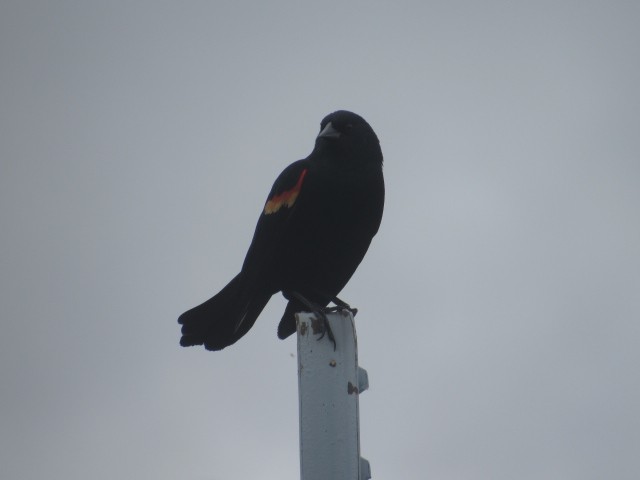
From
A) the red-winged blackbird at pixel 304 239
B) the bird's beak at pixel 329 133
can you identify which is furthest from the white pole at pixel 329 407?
the bird's beak at pixel 329 133

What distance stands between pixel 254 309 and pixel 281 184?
2.56ft

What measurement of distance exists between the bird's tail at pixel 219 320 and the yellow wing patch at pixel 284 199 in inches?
20.0

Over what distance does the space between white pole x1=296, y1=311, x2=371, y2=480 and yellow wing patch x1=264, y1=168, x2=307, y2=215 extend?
75.7 inches

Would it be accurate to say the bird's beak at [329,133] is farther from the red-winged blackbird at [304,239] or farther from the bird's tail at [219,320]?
the bird's tail at [219,320]

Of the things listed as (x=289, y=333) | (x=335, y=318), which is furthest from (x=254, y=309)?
(x=335, y=318)

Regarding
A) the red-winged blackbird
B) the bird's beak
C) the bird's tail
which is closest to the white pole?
the red-winged blackbird

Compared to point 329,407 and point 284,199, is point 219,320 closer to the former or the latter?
point 284,199

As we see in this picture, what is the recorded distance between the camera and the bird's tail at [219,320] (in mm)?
5023

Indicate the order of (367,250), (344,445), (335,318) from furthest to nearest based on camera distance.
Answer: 1. (367,250)
2. (335,318)
3. (344,445)

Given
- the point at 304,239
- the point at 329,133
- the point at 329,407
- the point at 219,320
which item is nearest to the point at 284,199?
the point at 304,239

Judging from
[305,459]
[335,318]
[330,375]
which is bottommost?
[305,459]

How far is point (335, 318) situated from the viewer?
330cm

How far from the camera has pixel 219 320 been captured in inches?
199

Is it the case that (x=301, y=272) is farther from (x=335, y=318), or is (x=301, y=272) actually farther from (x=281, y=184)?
(x=335, y=318)
